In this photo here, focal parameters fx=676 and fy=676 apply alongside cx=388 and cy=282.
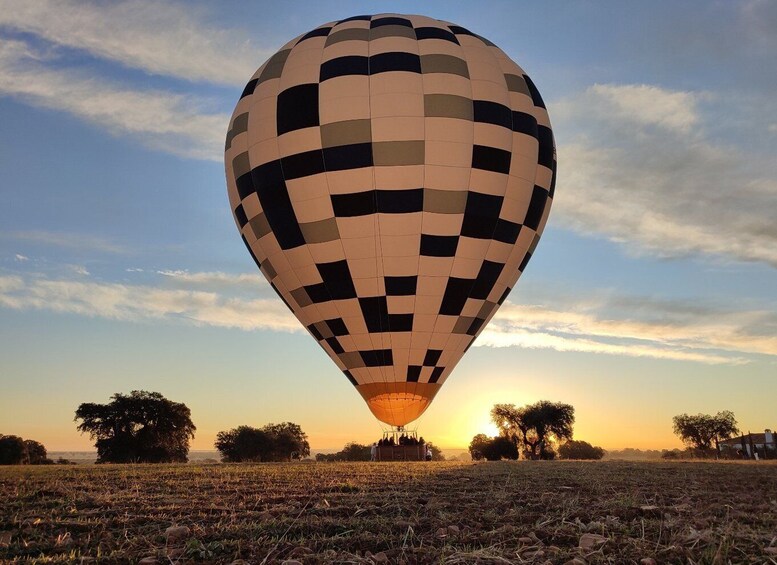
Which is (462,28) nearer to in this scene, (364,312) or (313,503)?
(364,312)

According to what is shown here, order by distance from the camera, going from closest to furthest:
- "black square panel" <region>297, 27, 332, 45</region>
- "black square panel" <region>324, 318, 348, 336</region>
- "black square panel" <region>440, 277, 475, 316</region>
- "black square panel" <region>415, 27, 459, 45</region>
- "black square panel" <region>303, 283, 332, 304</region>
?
"black square panel" <region>440, 277, 475, 316</region>, "black square panel" <region>303, 283, 332, 304</region>, "black square panel" <region>324, 318, 348, 336</region>, "black square panel" <region>415, 27, 459, 45</region>, "black square panel" <region>297, 27, 332, 45</region>

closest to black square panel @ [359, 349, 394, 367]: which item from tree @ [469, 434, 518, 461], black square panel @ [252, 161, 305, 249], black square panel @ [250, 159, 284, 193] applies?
black square panel @ [252, 161, 305, 249]

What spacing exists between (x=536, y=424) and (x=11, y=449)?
43955mm

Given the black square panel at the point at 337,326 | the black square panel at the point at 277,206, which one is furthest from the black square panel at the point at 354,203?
the black square panel at the point at 337,326

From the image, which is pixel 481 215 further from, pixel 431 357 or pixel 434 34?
pixel 434 34

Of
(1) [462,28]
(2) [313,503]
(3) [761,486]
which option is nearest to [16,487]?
(2) [313,503]

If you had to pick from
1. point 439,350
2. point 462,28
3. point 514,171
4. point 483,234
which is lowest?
point 439,350

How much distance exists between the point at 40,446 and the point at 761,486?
166 feet

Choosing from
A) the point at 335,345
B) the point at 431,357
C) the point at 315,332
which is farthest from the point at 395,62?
the point at 431,357

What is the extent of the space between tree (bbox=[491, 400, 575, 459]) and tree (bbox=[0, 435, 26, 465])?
41.4 meters

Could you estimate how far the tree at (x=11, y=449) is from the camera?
135 feet

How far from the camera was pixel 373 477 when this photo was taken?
11859 mm

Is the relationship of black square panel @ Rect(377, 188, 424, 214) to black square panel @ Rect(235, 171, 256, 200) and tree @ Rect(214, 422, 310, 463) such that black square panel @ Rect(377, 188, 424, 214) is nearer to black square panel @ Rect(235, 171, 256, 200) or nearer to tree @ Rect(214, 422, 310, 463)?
black square panel @ Rect(235, 171, 256, 200)

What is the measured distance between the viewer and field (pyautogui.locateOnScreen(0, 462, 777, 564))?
462 centimetres
